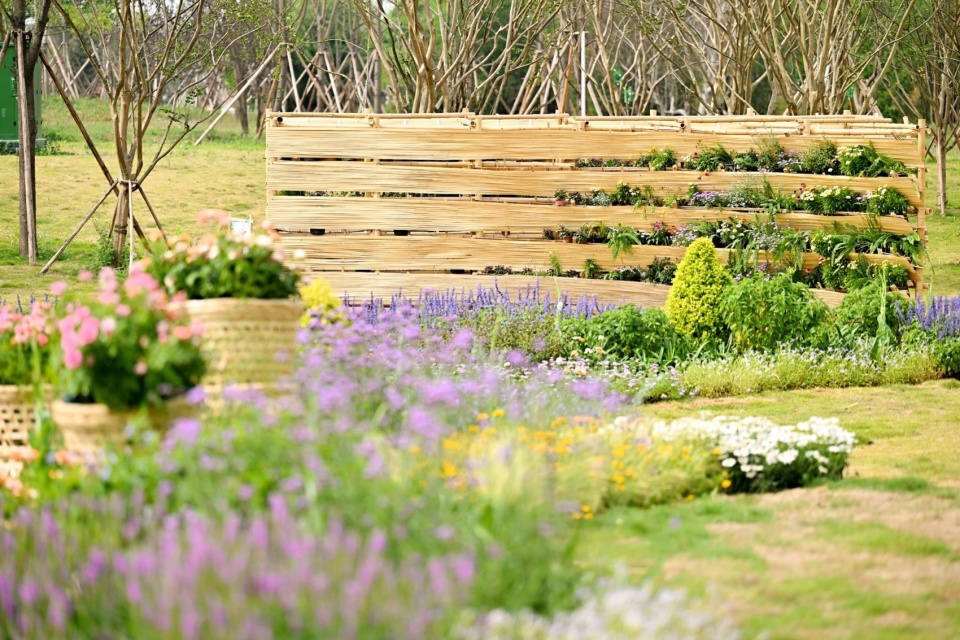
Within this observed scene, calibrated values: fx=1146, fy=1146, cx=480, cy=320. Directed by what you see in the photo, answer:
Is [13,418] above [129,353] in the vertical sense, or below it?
below

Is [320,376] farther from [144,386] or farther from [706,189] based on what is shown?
[706,189]

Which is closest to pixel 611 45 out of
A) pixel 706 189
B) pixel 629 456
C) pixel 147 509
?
pixel 706 189

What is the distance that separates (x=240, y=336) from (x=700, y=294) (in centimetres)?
574

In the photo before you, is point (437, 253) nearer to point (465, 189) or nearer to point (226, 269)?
point (465, 189)

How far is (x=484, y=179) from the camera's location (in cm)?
1168

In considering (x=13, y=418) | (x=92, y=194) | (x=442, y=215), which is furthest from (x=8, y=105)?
(x=13, y=418)

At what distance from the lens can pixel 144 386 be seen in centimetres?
388

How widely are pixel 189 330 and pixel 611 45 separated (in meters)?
26.6

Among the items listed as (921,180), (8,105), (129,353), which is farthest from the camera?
(8,105)

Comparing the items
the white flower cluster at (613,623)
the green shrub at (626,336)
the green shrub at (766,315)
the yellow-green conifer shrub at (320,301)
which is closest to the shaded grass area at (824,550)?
the white flower cluster at (613,623)

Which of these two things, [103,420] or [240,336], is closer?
[103,420]

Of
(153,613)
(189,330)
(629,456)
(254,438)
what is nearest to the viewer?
(153,613)

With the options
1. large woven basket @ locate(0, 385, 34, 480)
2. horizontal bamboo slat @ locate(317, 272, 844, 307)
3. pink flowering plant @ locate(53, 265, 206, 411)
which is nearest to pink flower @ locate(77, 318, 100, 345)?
pink flowering plant @ locate(53, 265, 206, 411)

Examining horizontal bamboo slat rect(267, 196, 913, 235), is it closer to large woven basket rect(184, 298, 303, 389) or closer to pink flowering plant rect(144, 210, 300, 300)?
pink flowering plant rect(144, 210, 300, 300)
